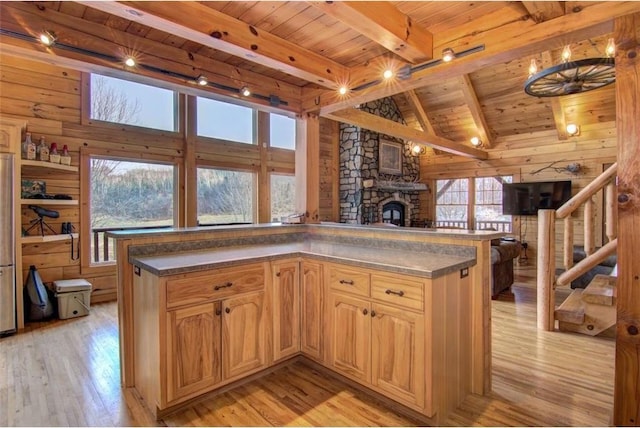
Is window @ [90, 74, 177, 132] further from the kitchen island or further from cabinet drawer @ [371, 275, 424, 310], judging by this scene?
cabinet drawer @ [371, 275, 424, 310]

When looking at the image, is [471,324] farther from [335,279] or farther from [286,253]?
[286,253]

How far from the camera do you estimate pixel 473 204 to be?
27.0 feet

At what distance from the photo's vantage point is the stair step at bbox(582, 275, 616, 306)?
3.29 metres

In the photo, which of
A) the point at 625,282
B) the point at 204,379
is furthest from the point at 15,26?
the point at 625,282

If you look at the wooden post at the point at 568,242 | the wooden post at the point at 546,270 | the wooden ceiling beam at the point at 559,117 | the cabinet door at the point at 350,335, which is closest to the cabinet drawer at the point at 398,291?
the cabinet door at the point at 350,335

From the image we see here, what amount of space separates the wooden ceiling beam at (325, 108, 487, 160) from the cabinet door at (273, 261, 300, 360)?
71.9 inches

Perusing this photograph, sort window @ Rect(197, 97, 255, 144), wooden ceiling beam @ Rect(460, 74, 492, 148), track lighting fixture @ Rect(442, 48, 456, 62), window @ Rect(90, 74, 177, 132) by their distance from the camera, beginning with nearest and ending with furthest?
1. track lighting fixture @ Rect(442, 48, 456, 62)
2. window @ Rect(90, 74, 177, 132)
3. window @ Rect(197, 97, 255, 144)
4. wooden ceiling beam @ Rect(460, 74, 492, 148)

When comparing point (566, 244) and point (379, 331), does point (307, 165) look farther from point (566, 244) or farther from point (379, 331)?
point (566, 244)

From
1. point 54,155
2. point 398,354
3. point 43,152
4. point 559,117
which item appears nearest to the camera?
point 398,354

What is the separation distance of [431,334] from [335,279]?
766mm

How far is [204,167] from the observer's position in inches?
227

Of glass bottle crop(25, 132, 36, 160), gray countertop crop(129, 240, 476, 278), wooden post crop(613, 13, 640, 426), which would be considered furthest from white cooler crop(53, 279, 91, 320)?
wooden post crop(613, 13, 640, 426)

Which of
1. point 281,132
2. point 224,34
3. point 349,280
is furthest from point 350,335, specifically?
point 281,132

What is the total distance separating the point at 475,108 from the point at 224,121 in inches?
193
